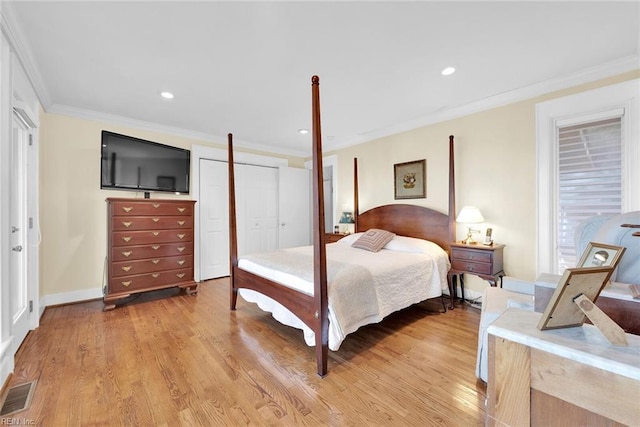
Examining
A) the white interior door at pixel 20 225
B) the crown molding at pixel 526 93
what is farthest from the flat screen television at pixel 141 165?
the crown molding at pixel 526 93

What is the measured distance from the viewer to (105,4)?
1.61 m

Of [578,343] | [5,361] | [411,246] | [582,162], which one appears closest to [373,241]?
[411,246]

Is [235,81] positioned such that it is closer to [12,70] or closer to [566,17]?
[12,70]

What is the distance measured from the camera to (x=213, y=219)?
4402 millimetres

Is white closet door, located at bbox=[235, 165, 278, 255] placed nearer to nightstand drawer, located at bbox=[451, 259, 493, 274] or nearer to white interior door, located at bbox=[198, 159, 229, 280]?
white interior door, located at bbox=[198, 159, 229, 280]

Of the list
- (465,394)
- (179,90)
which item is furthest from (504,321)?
(179,90)

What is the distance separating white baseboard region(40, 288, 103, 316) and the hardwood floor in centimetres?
44

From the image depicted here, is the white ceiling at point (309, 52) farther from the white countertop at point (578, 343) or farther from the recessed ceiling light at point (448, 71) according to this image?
the white countertop at point (578, 343)

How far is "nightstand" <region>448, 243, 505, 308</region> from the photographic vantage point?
8.87ft

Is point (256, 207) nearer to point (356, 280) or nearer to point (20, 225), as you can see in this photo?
point (20, 225)

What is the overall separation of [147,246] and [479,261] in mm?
3932

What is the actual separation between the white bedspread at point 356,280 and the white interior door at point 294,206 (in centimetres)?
225

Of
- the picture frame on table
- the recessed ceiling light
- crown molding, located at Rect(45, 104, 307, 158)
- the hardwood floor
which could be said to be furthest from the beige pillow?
crown molding, located at Rect(45, 104, 307, 158)

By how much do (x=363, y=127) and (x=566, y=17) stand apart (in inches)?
94.2
